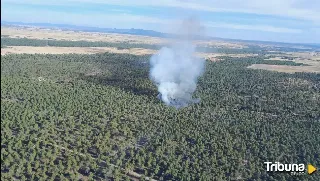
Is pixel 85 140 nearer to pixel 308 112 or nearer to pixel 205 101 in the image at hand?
pixel 205 101

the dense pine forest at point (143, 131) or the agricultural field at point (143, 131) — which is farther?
the dense pine forest at point (143, 131)

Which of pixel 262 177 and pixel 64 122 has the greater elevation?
pixel 64 122

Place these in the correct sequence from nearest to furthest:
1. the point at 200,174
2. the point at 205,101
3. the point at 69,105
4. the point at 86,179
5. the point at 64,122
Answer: the point at 86,179 → the point at 200,174 → the point at 64,122 → the point at 69,105 → the point at 205,101

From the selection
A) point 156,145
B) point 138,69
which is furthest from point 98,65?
point 156,145

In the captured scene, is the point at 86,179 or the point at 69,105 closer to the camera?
the point at 86,179

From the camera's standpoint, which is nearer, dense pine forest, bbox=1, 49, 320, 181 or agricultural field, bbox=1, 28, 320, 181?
agricultural field, bbox=1, 28, 320, 181
